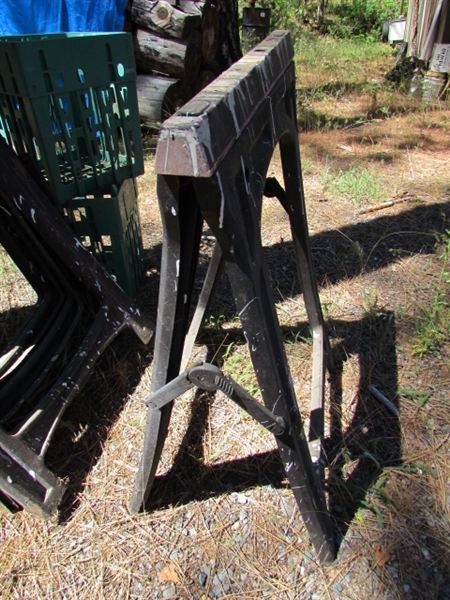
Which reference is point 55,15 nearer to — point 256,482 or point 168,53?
point 168,53

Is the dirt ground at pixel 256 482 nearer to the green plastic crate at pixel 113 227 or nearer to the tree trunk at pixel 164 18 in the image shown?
the green plastic crate at pixel 113 227

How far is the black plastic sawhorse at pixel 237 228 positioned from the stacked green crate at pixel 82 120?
2.79ft

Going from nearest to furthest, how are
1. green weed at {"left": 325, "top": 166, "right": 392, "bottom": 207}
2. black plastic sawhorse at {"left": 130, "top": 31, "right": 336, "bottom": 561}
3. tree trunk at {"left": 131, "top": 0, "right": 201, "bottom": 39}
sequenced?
black plastic sawhorse at {"left": 130, "top": 31, "right": 336, "bottom": 561}
green weed at {"left": 325, "top": 166, "right": 392, "bottom": 207}
tree trunk at {"left": 131, "top": 0, "right": 201, "bottom": 39}

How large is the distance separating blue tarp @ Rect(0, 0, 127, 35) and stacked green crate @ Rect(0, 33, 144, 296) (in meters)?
1.83

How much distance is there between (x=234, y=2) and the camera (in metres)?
4.83

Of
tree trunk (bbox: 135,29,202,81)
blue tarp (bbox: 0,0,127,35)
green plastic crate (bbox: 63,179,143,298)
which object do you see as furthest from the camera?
tree trunk (bbox: 135,29,202,81)

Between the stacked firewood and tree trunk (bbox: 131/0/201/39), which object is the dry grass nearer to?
the stacked firewood

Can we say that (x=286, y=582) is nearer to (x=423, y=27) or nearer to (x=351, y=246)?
(x=351, y=246)

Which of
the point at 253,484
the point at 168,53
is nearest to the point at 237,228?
the point at 253,484

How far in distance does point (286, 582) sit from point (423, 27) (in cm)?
613

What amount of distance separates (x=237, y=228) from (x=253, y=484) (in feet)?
3.54

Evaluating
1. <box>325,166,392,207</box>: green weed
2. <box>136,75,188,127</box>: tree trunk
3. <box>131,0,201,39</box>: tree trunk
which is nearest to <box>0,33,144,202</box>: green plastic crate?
<box>325,166,392,207</box>: green weed

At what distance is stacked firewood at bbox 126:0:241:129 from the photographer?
439 centimetres

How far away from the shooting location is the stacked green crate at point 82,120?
188cm
